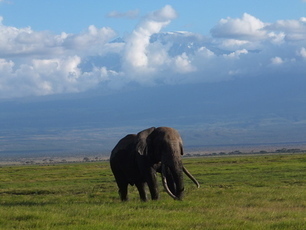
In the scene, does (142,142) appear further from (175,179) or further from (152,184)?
(175,179)

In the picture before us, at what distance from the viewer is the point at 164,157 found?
22.4 metres

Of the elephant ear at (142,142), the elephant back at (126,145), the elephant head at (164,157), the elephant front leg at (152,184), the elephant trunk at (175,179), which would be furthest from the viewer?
the elephant back at (126,145)

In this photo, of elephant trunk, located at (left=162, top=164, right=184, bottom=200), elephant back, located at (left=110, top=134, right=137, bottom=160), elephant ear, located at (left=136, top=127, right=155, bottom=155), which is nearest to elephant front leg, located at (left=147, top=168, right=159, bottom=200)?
elephant trunk, located at (left=162, top=164, right=184, bottom=200)

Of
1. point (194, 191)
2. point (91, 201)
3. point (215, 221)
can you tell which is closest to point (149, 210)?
point (215, 221)

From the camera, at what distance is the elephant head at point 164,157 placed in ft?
72.4

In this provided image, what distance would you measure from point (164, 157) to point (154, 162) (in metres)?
0.92

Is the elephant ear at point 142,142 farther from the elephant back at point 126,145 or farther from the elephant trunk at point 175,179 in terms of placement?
the elephant back at point 126,145

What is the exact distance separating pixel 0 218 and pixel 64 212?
198 centimetres

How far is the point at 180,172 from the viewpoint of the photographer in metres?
22.0

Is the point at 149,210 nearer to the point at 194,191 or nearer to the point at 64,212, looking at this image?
the point at 64,212

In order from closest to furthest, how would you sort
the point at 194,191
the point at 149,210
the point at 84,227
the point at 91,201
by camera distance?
the point at 84,227 → the point at 149,210 → the point at 91,201 → the point at 194,191

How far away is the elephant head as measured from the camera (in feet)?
72.4

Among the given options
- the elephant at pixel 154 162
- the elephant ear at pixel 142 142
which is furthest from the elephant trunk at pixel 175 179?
the elephant ear at pixel 142 142

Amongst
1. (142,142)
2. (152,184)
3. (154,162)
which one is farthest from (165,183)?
(142,142)
